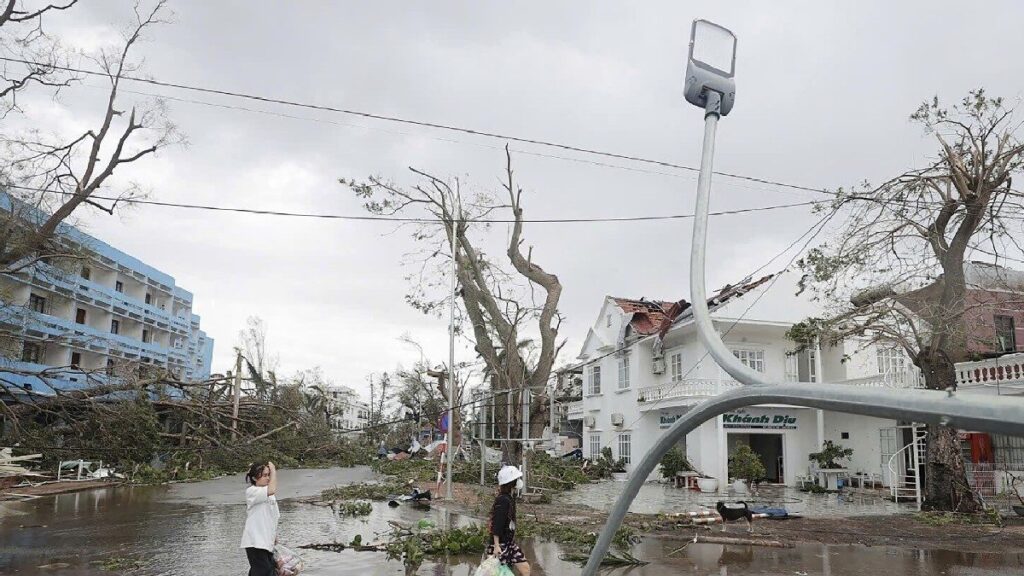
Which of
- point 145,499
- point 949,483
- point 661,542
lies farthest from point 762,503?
point 145,499

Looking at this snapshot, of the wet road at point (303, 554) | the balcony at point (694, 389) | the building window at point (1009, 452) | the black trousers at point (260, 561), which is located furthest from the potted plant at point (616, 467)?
the black trousers at point (260, 561)

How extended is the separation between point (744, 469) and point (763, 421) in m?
3.59

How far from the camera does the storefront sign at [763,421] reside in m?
26.6

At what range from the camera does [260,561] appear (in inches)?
270

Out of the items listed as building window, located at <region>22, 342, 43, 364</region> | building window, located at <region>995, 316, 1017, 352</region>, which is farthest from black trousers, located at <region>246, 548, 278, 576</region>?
building window, located at <region>22, 342, 43, 364</region>

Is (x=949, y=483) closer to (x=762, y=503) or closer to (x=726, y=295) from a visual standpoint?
(x=762, y=503)

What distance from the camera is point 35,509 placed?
50.8 feet

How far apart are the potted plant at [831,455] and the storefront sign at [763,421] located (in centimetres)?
140

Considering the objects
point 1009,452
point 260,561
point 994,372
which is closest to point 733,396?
point 260,561

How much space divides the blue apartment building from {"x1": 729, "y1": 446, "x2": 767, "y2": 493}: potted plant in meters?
21.0

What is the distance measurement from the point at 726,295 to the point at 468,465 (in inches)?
456

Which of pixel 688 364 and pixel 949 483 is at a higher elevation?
pixel 688 364

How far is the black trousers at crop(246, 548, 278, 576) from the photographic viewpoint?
22.4ft

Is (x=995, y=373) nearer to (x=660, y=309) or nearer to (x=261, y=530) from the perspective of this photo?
(x=660, y=309)
